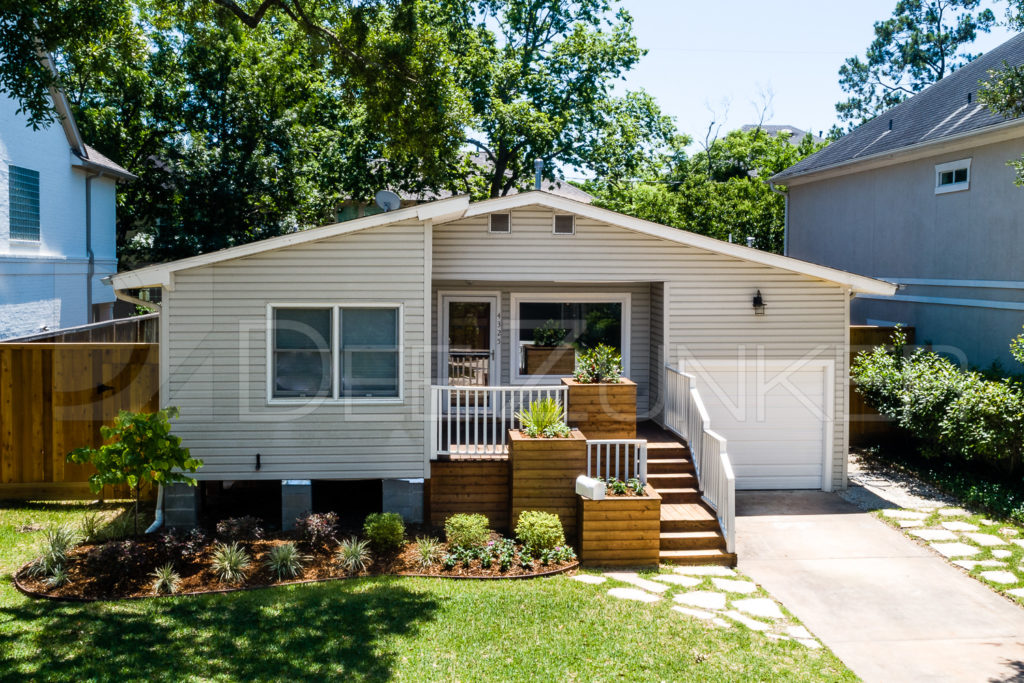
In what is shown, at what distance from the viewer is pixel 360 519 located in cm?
1105

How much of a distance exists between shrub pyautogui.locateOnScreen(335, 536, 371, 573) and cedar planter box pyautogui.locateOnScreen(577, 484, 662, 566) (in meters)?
2.38

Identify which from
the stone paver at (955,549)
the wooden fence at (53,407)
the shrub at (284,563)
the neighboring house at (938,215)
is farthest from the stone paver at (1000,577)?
the wooden fence at (53,407)

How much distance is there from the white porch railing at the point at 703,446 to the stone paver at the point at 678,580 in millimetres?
780

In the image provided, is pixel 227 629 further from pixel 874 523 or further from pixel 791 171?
pixel 791 171

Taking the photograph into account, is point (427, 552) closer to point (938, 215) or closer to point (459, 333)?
point (459, 333)

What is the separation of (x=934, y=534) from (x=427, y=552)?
6207mm

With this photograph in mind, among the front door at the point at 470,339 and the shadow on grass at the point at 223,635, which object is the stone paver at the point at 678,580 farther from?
the front door at the point at 470,339

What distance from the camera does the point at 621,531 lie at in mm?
9633

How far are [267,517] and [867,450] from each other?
997 centimetres

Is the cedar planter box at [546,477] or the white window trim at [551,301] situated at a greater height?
the white window trim at [551,301]

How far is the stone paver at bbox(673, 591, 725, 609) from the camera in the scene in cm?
Answer: 833

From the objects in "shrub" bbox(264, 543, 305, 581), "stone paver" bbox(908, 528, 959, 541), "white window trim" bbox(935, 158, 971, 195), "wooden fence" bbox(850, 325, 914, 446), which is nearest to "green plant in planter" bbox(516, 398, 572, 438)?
"shrub" bbox(264, 543, 305, 581)

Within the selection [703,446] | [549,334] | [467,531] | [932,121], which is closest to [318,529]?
[467,531]

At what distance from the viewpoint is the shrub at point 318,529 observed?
963 centimetres
